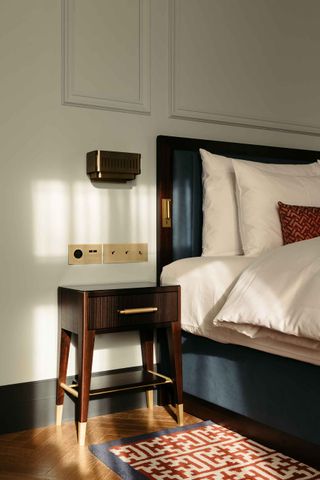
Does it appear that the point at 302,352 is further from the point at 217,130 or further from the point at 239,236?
the point at 217,130

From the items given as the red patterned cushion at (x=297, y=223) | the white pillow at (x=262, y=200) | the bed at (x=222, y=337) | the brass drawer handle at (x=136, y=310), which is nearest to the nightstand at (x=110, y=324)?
the brass drawer handle at (x=136, y=310)

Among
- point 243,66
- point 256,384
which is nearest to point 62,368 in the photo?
point 256,384

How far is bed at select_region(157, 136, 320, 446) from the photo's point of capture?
2322 mm

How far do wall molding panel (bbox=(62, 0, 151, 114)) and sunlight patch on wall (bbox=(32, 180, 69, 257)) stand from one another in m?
0.45

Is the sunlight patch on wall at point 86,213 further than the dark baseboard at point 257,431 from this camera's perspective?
Yes

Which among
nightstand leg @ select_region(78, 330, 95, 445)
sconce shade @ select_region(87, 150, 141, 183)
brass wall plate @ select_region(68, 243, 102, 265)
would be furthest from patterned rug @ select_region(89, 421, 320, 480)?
sconce shade @ select_region(87, 150, 141, 183)

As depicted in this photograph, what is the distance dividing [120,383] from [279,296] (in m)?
1.00

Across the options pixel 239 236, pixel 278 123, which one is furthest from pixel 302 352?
pixel 278 123

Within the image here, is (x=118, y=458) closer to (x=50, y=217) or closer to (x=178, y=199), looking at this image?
(x=50, y=217)

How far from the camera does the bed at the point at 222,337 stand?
2.32 metres

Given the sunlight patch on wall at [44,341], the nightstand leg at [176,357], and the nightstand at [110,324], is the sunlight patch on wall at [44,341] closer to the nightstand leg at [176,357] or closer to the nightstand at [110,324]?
the nightstand at [110,324]

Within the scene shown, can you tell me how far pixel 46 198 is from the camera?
3.00 meters

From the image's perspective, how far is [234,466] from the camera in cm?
234

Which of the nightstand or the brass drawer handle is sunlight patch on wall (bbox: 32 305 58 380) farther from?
the brass drawer handle
